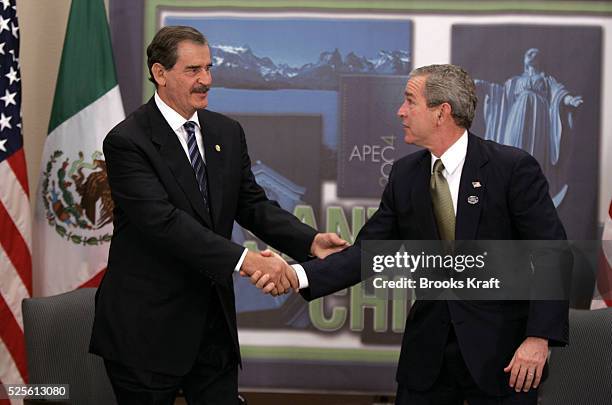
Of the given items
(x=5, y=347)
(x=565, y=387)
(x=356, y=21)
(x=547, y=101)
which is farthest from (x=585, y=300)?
(x=5, y=347)

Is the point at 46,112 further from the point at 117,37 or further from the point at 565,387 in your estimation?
the point at 565,387

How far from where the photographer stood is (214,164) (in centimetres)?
271

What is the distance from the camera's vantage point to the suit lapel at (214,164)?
2691 mm

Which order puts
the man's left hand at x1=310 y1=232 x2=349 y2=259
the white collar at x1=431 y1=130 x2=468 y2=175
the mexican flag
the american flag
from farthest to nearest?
the mexican flag, the american flag, the man's left hand at x1=310 y1=232 x2=349 y2=259, the white collar at x1=431 y1=130 x2=468 y2=175

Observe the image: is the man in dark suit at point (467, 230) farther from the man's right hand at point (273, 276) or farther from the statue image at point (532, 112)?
the statue image at point (532, 112)

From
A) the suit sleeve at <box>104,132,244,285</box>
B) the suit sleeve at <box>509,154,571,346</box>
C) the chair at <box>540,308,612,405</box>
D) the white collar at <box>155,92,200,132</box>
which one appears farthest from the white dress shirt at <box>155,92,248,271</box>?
the chair at <box>540,308,612,405</box>

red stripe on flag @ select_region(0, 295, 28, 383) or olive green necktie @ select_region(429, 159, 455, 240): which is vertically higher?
olive green necktie @ select_region(429, 159, 455, 240)

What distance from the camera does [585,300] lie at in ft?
15.0

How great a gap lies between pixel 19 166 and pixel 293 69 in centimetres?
163

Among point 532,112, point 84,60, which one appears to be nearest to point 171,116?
point 84,60

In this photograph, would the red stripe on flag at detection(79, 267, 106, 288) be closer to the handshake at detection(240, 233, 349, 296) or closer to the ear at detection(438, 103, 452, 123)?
the handshake at detection(240, 233, 349, 296)

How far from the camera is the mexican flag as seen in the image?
4.46 meters

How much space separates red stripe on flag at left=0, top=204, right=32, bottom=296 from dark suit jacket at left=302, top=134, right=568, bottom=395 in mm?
2388

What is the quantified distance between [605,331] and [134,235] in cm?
183
